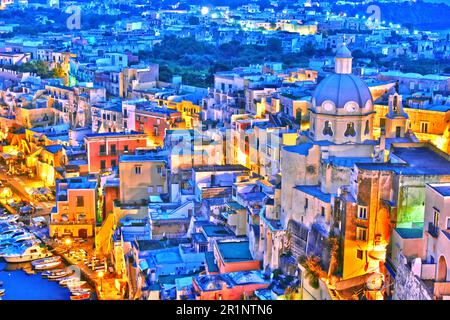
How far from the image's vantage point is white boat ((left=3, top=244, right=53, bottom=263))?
15.4 meters

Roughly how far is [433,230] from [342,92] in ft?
14.1

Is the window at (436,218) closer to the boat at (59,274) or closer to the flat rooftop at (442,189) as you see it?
the flat rooftop at (442,189)

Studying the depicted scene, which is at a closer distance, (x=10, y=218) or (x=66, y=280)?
(x=66, y=280)

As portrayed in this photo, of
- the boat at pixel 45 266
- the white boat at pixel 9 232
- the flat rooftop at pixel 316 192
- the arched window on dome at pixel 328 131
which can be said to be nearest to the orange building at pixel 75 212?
the white boat at pixel 9 232

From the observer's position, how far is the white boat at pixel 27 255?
15.4 meters

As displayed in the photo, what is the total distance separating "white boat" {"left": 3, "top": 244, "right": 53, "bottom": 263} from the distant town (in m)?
0.04

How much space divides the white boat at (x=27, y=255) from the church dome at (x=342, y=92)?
21.7ft

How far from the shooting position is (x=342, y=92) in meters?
12.3

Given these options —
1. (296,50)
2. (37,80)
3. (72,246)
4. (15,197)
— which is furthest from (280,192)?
(296,50)

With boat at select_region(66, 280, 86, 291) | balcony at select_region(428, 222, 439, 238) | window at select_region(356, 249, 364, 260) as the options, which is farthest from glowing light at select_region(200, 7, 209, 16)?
balcony at select_region(428, 222, 439, 238)

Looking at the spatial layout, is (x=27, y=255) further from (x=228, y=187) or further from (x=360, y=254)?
(x=360, y=254)

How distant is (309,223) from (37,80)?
2103 cm

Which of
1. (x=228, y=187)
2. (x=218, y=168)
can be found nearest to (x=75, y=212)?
(x=218, y=168)
